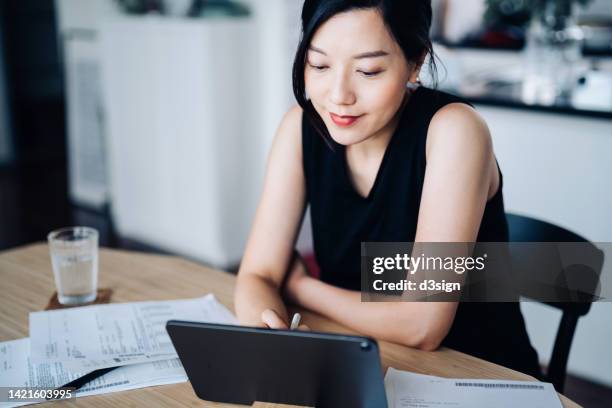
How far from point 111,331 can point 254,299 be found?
0.23m

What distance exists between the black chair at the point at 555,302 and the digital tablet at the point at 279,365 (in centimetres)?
60

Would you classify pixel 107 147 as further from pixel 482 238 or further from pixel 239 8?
pixel 482 238

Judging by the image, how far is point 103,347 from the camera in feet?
3.27

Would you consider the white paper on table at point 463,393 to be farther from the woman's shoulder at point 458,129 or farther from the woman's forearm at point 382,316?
the woman's shoulder at point 458,129

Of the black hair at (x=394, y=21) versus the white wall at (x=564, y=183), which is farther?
the white wall at (x=564, y=183)

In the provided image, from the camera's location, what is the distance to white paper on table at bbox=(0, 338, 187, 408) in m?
0.90

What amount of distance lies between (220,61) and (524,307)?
1.72m

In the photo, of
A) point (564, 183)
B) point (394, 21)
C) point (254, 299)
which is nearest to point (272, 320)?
point (254, 299)

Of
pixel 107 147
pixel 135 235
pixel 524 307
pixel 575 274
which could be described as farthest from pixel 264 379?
pixel 107 147

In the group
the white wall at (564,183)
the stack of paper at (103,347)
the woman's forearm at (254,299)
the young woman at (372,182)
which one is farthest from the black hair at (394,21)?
the white wall at (564,183)

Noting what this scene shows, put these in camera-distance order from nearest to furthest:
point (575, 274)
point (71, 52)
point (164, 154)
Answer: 1. point (575, 274)
2. point (164, 154)
3. point (71, 52)

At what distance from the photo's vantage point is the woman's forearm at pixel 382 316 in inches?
40.4

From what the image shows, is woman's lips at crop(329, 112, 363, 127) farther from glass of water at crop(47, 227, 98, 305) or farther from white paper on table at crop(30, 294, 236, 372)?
glass of water at crop(47, 227, 98, 305)

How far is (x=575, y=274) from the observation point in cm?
124
